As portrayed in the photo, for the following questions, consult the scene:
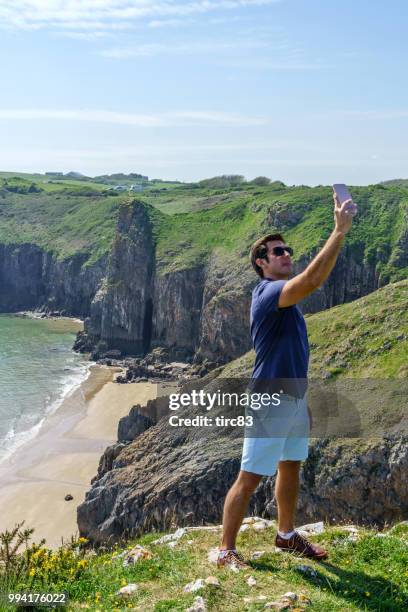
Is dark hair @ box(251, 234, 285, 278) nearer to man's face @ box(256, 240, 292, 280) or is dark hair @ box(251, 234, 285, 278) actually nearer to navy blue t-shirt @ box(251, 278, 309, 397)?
man's face @ box(256, 240, 292, 280)

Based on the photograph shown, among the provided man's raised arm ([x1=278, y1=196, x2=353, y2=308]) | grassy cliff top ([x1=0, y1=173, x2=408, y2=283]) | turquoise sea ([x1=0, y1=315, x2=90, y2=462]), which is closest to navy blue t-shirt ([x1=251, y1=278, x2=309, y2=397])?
man's raised arm ([x1=278, y1=196, x2=353, y2=308])

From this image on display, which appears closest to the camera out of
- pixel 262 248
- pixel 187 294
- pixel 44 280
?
pixel 262 248

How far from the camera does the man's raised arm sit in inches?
241

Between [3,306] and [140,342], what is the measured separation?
4264 cm

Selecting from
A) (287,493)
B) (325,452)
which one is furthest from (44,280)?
(287,493)

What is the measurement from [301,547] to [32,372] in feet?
203

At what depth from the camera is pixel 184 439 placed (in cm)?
2606

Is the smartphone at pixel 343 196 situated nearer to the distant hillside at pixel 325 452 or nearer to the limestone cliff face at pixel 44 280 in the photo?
the distant hillside at pixel 325 452

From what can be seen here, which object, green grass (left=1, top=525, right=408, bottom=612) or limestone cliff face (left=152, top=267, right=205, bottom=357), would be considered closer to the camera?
green grass (left=1, top=525, right=408, bottom=612)

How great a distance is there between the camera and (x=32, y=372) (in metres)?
66.4

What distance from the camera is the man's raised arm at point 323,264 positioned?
612 centimetres

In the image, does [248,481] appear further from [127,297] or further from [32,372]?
[127,297]

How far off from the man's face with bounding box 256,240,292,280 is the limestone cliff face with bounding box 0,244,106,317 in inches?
3756

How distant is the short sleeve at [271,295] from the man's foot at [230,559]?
271cm
